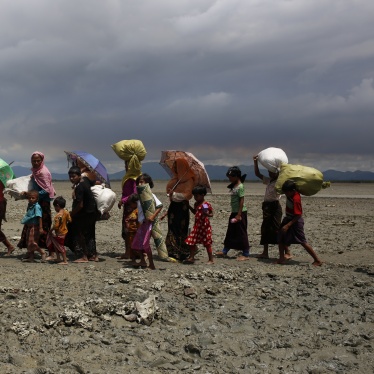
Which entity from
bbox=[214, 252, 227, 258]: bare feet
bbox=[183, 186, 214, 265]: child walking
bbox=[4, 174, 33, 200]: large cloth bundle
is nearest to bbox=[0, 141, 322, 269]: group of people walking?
bbox=[183, 186, 214, 265]: child walking

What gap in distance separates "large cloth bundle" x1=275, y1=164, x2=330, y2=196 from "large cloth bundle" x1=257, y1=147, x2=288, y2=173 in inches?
10.9

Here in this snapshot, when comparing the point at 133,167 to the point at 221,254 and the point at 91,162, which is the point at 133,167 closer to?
the point at 91,162

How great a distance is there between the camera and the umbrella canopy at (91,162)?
28.1 feet

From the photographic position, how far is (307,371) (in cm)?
505

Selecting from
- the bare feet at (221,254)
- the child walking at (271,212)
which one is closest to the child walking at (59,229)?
the bare feet at (221,254)

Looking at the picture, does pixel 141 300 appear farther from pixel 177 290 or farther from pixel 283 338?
pixel 283 338

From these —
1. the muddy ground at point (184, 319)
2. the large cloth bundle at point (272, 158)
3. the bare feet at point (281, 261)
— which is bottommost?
the muddy ground at point (184, 319)

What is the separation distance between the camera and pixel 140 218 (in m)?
8.11

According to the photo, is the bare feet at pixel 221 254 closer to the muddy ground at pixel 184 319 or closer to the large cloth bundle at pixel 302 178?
the muddy ground at pixel 184 319

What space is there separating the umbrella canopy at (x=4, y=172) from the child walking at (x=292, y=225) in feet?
15.6

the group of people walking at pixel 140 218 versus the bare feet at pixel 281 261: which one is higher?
the group of people walking at pixel 140 218

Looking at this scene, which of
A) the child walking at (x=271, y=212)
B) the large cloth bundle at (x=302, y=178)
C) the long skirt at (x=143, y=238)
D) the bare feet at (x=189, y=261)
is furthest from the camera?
the child walking at (x=271, y=212)

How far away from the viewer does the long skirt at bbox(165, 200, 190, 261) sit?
8.84 metres

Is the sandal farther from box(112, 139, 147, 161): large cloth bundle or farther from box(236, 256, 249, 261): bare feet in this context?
box(112, 139, 147, 161): large cloth bundle
